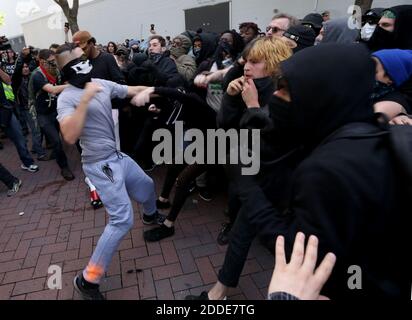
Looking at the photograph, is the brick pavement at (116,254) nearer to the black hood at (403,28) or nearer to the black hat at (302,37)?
the black hat at (302,37)

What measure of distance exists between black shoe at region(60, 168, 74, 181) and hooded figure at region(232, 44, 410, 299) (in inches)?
166

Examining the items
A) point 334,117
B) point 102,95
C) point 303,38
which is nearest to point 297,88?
point 334,117

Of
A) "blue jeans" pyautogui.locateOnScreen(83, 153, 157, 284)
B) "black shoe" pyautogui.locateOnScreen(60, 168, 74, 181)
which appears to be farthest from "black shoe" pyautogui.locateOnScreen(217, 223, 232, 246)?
"black shoe" pyautogui.locateOnScreen(60, 168, 74, 181)

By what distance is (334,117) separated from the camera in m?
1.19

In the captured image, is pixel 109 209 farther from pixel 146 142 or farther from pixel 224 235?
pixel 146 142

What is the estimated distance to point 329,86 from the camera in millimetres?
1152

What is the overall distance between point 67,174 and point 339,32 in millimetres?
4160

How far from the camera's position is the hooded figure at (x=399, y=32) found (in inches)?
108

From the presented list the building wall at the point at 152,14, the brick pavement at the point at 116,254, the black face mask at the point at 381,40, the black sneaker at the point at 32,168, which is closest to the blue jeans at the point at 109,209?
the brick pavement at the point at 116,254

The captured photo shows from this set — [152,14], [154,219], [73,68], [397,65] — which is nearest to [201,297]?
[154,219]

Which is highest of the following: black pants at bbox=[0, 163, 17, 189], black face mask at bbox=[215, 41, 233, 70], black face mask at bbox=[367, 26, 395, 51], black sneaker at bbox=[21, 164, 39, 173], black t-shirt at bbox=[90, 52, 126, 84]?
black face mask at bbox=[367, 26, 395, 51]

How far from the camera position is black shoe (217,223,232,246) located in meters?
3.15

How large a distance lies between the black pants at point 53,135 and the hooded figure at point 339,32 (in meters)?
3.98

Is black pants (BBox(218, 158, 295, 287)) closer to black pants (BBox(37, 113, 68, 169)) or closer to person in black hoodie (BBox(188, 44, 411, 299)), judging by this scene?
person in black hoodie (BBox(188, 44, 411, 299))
